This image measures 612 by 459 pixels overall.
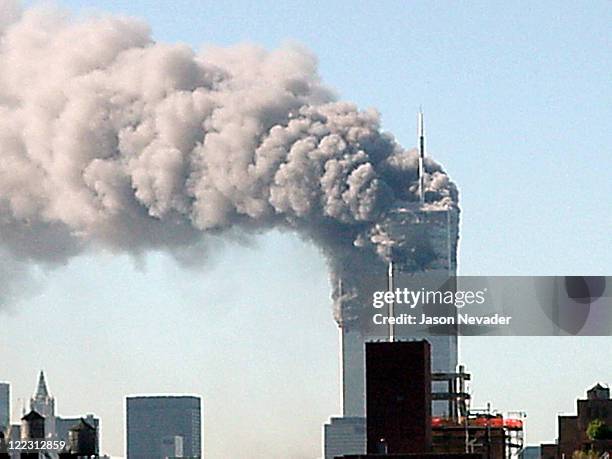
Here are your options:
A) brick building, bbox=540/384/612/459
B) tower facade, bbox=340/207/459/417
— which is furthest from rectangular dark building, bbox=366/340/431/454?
tower facade, bbox=340/207/459/417

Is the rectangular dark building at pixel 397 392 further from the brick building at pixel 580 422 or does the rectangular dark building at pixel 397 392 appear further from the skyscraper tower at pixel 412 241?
the skyscraper tower at pixel 412 241

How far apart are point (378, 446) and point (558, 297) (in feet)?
37.3

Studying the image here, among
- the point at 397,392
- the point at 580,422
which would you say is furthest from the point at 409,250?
the point at 397,392

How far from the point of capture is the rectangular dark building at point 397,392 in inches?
4437

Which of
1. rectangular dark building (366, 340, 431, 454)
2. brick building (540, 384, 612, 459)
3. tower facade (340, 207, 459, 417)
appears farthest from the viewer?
tower facade (340, 207, 459, 417)

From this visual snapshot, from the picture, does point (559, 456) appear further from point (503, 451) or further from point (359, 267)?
point (359, 267)

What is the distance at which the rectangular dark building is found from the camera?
11269 centimetres

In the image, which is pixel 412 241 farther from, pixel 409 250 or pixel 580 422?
pixel 580 422

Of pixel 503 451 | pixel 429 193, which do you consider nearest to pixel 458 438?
pixel 503 451

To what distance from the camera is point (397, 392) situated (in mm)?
113750

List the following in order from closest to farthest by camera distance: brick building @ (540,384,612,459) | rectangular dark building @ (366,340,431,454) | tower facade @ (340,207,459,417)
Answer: rectangular dark building @ (366,340,431,454), brick building @ (540,384,612,459), tower facade @ (340,207,459,417)

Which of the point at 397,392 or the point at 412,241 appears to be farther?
the point at 412,241

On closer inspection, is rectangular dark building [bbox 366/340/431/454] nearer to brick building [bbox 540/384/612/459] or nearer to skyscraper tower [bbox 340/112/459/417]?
brick building [bbox 540/384/612/459]

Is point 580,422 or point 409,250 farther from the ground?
point 409,250
